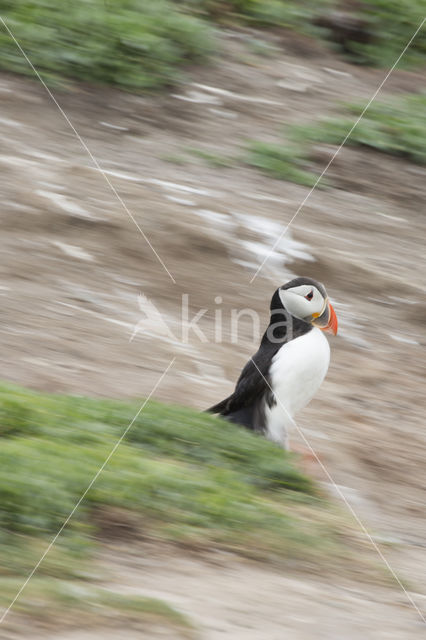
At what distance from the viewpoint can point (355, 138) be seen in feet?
29.9

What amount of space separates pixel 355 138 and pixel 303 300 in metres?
4.16

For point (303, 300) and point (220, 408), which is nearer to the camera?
point (220, 408)

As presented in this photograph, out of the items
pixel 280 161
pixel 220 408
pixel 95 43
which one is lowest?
pixel 220 408

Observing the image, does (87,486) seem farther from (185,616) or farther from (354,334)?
(354,334)

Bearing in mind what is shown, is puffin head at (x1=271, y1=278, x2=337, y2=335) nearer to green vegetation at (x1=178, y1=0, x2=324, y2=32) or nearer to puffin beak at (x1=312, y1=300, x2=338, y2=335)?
puffin beak at (x1=312, y1=300, x2=338, y2=335)

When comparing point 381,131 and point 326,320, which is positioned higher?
point 381,131

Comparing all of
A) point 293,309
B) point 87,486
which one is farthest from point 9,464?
point 293,309

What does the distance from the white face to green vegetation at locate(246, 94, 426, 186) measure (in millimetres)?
3245

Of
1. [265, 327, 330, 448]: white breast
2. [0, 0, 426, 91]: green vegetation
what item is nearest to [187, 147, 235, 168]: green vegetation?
[0, 0, 426, 91]: green vegetation

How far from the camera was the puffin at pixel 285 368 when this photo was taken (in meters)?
5.14

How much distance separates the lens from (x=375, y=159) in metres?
9.06

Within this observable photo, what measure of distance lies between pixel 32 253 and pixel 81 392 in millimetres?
1578

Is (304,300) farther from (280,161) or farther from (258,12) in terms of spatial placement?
(258,12)

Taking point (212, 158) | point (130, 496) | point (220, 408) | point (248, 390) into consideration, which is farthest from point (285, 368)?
point (212, 158)
